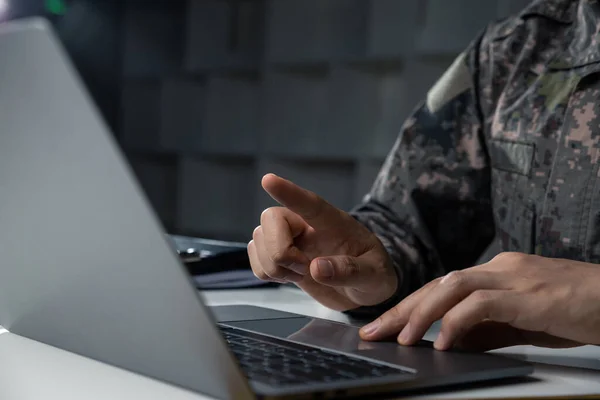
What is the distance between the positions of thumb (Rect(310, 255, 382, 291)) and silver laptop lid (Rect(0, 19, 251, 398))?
231 mm

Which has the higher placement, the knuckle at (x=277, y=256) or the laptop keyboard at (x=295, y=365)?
the laptop keyboard at (x=295, y=365)

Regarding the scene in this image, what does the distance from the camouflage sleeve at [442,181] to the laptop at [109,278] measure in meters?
0.52

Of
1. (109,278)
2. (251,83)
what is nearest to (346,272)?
(109,278)

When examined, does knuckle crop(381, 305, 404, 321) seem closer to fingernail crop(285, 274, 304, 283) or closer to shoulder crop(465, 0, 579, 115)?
fingernail crop(285, 274, 304, 283)

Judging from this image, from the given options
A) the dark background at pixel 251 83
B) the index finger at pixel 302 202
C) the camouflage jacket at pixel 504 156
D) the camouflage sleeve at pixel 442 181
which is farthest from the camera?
the dark background at pixel 251 83

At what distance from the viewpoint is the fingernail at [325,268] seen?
30.4 inches

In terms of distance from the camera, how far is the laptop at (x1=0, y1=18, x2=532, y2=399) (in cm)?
46

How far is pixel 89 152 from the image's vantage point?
463mm

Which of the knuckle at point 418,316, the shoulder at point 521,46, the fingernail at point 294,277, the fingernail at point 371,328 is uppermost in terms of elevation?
the shoulder at point 521,46

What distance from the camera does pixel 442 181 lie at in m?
1.18

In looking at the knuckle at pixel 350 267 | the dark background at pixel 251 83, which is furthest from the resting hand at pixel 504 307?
the dark background at pixel 251 83

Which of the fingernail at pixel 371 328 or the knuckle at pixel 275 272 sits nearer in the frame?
the fingernail at pixel 371 328

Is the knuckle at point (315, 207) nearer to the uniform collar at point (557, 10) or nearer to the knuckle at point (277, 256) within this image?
the knuckle at point (277, 256)

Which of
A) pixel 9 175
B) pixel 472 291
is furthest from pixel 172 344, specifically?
pixel 472 291
